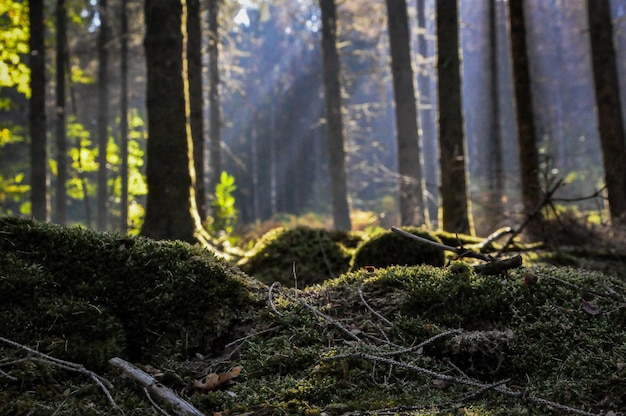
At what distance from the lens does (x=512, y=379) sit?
2555 mm

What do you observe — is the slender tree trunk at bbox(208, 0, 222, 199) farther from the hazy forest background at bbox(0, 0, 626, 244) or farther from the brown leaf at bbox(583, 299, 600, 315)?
the brown leaf at bbox(583, 299, 600, 315)

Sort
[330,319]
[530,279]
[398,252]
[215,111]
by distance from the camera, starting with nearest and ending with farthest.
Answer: [330,319] < [530,279] < [398,252] < [215,111]

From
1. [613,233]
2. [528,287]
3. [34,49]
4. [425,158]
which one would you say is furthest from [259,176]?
[528,287]

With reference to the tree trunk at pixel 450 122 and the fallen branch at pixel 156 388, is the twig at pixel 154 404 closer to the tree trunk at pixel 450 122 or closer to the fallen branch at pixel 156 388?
the fallen branch at pixel 156 388

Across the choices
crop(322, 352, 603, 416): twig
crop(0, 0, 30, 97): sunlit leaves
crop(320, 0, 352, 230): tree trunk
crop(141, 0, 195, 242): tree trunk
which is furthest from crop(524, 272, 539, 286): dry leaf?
crop(0, 0, 30, 97): sunlit leaves

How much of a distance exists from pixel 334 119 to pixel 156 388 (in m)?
16.9

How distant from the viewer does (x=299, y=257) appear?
6.14 m

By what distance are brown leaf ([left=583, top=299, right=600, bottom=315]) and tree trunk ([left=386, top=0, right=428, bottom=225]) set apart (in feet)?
42.4

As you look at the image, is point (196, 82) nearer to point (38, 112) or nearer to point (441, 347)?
point (38, 112)

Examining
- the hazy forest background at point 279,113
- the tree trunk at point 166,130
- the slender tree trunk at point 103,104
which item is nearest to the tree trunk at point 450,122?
the hazy forest background at point 279,113

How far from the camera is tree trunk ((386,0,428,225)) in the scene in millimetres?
15992

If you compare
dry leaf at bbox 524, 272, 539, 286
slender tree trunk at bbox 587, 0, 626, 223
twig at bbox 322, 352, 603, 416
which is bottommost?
twig at bbox 322, 352, 603, 416

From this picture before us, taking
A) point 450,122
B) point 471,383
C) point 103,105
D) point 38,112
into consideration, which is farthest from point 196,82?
point 471,383

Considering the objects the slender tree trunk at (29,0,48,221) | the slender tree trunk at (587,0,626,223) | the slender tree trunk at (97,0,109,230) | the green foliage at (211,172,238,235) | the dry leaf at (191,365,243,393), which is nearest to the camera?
the dry leaf at (191,365,243,393)
